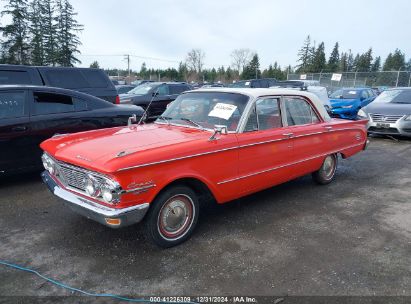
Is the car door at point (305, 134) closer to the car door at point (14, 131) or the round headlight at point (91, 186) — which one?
the round headlight at point (91, 186)

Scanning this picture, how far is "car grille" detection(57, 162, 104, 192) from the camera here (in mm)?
3326

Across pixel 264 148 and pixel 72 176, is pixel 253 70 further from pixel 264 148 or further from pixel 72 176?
pixel 72 176

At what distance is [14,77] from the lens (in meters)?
7.23

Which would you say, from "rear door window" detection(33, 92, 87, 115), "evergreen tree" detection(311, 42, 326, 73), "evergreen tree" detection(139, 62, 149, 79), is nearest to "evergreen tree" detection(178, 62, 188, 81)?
"evergreen tree" detection(139, 62, 149, 79)

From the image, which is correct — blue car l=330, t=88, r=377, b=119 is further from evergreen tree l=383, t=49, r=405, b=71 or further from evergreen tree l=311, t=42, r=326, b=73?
evergreen tree l=383, t=49, r=405, b=71

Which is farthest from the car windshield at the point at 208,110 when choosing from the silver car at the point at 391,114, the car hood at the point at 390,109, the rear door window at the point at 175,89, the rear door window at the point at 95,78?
the rear door window at the point at 175,89

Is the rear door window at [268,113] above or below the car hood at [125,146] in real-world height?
above

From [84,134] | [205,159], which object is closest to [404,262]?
[205,159]

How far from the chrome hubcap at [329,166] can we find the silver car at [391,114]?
4999mm

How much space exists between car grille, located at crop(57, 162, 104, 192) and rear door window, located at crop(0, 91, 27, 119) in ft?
7.07

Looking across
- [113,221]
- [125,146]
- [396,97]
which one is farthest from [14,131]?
[396,97]

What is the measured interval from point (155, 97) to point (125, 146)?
9.07 metres

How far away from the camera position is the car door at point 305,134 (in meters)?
4.86

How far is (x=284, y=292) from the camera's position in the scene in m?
2.90
